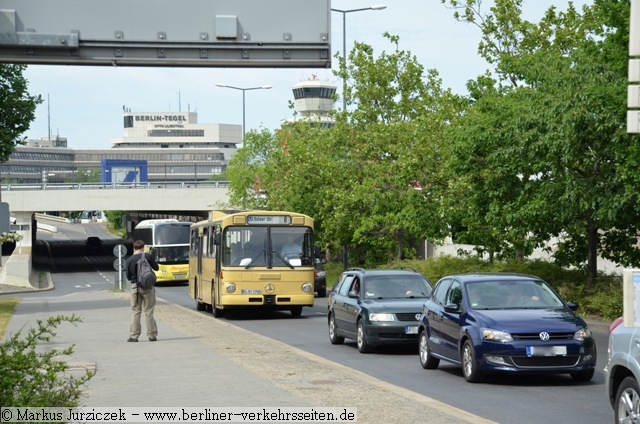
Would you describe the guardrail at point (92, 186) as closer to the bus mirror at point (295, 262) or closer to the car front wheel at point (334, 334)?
the bus mirror at point (295, 262)

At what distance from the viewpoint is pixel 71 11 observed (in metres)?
15.1

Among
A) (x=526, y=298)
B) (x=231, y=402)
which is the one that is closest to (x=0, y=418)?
(x=231, y=402)

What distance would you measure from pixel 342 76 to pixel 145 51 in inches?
1526

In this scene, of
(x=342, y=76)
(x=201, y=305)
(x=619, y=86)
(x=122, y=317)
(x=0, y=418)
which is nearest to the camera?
(x=0, y=418)

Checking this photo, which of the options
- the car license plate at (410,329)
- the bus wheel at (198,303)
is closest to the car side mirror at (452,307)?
the car license plate at (410,329)

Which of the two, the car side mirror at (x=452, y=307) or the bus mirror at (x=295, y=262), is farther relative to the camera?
the bus mirror at (x=295, y=262)

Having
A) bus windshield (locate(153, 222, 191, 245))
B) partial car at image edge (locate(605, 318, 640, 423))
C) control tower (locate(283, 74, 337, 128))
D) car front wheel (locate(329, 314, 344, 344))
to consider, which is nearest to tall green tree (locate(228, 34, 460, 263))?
bus windshield (locate(153, 222, 191, 245))

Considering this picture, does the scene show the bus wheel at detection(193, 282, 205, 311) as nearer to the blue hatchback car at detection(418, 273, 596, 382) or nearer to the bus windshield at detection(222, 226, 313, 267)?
the bus windshield at detection(222, 226, 313, 267)

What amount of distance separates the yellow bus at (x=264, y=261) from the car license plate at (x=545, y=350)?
58.4ft

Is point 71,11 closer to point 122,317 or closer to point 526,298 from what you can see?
point 526,298

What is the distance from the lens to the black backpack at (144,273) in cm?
2302

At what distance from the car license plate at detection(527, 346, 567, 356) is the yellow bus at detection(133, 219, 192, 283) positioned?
4940 centimetres

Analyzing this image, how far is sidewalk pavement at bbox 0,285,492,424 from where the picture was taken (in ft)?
42.2

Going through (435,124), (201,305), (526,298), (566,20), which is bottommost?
(201,305)
